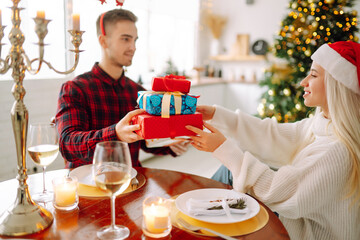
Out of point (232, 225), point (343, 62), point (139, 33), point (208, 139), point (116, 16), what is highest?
point (139, 33)

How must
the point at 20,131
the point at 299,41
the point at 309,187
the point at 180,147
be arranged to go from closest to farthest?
the point at 20,131 → the point at 309,187 → the point at 180,147 → the point at 299,41

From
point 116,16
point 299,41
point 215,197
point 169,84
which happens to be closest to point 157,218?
point 215,197

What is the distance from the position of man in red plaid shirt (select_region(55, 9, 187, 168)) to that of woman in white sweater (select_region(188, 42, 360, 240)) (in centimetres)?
46

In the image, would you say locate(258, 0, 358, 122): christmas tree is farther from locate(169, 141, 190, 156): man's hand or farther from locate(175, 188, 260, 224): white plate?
locate(175, 188, 260, 224): white plate

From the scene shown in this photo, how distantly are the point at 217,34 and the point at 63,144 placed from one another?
5165mm

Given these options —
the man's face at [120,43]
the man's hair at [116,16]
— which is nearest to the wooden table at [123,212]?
the man's face at [120,43]

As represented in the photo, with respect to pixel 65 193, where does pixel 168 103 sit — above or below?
above

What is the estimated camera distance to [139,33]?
14.6 feet

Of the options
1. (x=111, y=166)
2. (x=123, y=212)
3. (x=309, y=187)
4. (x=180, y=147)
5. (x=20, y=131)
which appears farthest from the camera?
(x=180, y=147)

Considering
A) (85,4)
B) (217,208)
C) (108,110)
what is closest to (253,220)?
(217,208)

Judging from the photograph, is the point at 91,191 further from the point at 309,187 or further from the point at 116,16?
the point at 116,16

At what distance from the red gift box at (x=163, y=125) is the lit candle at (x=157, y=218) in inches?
17.1

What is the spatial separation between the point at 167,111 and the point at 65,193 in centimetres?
48

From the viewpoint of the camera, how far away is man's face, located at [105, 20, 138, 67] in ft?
6.46
